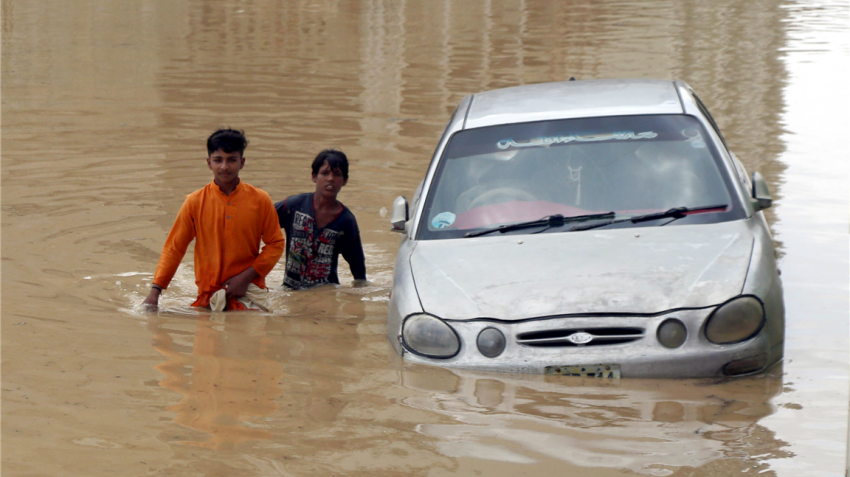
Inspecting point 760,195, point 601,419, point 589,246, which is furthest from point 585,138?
point 601,419

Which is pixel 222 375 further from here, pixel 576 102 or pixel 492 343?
pixel 576 102

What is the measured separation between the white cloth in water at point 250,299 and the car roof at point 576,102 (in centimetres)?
170

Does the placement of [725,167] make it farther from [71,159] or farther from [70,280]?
[71,159]

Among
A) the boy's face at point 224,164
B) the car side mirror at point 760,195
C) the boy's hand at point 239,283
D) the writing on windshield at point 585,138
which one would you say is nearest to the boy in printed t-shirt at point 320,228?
the boy's hand at point 239,283

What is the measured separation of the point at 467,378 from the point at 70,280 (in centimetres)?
374

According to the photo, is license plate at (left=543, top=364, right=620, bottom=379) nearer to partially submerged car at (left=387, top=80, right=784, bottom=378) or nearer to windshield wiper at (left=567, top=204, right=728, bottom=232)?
partially submerged car at (left=387, top=80, right=784, bottom=378)

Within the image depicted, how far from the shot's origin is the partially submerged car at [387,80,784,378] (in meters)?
4.38

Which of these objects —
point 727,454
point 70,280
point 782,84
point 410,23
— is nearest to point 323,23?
point 410,23

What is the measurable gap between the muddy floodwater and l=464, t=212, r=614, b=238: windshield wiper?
84cm

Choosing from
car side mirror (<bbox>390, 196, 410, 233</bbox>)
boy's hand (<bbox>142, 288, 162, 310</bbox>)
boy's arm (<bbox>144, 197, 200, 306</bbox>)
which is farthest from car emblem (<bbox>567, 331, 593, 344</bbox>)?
boy's hand (<bbox>142, 288, 162, 310</bbox>)

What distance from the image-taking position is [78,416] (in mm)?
4164

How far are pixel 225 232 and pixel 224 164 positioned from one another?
17.2 inches

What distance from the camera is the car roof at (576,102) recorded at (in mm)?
5609

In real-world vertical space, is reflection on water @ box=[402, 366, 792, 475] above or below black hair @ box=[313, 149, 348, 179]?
below
